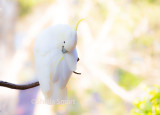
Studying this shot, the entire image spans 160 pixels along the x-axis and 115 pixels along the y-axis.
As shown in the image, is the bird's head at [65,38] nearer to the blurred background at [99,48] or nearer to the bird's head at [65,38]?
the bird's head at [65,38]

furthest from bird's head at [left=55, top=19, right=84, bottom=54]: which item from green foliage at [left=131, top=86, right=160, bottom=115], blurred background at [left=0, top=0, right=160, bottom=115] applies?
blurred background at [left=0, top=0, right=160, bottom=115]

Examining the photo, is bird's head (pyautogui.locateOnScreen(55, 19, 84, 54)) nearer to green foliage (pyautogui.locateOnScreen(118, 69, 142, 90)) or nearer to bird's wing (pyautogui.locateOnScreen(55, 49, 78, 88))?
bird's wing (pyautogui.locateOnScreen(55, 49, 78, 88))

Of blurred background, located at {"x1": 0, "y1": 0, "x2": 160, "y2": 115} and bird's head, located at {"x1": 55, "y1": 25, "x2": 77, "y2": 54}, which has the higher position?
blurred background, located at {"x1": 0, "y1": 0, "x2": 160, "y2": 115}

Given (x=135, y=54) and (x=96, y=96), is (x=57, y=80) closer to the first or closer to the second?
(x=96, y=96)

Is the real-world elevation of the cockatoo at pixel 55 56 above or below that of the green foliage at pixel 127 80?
below

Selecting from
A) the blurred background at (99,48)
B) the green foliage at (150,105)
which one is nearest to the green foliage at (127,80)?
the blurred background at (99,48)

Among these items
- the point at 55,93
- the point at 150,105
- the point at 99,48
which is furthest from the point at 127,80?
the point at 55,93

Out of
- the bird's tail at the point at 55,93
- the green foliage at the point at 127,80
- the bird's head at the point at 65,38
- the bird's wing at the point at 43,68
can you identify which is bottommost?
the bird's tail at the point at 55,93

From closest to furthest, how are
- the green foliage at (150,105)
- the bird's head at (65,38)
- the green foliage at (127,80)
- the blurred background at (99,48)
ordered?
1. the bird's head at (65,38)
2. the green foliage at (150,105)
3. the blurred background at (99,48)
4. the green foliage at (127,80)
